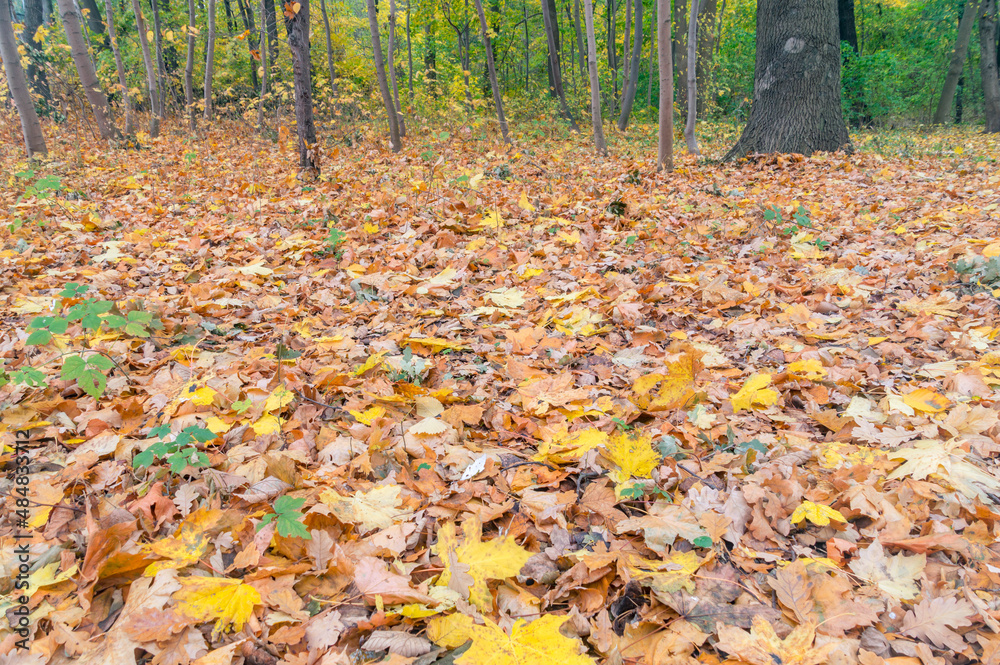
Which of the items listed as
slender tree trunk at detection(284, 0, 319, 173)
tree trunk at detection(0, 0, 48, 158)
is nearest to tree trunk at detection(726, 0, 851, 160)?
slender tree trunk at detection(284, 0, 319, 173)

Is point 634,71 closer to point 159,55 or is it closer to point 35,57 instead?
point 159,55

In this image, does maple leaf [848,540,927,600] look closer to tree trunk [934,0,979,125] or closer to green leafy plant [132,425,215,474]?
green leafy plant [132,425,215,474]

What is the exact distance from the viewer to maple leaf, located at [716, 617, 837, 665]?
1160mm

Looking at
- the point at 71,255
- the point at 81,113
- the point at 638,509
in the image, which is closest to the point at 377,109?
the point at 81,113

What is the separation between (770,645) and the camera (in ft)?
3.92

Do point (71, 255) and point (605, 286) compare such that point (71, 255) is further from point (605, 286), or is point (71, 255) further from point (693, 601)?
point (693, 601)

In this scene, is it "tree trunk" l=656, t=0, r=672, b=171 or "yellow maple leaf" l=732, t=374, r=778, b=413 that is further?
"tree trunk" l=656, t=0, r=672, b=171

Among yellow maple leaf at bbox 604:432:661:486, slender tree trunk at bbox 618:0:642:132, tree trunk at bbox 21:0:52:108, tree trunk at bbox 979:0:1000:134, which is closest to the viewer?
yellow maple leaf at bbox 604:432:661:486

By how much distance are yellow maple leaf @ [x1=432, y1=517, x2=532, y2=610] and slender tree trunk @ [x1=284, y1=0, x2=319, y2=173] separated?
6.41 meters

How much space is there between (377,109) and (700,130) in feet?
27.6

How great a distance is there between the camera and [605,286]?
11.5 ft

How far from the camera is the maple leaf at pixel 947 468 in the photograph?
159 centimetres

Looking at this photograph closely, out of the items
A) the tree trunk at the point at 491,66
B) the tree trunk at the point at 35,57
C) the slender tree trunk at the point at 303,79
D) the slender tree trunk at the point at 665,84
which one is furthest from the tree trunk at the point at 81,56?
the slender tree trunk at the point at 665,84

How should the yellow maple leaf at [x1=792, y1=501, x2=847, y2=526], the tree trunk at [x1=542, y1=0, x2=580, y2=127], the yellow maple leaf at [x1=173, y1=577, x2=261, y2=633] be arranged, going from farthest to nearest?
the tree trunk at [x1=542, y1=0, x2=580, y2=127] < the yellow maple leaf at [x1=792, y1=501, x2=847, y2=526] < the yellow maple leaf at [x1=173, y1=577, x2=261, y2=633]
